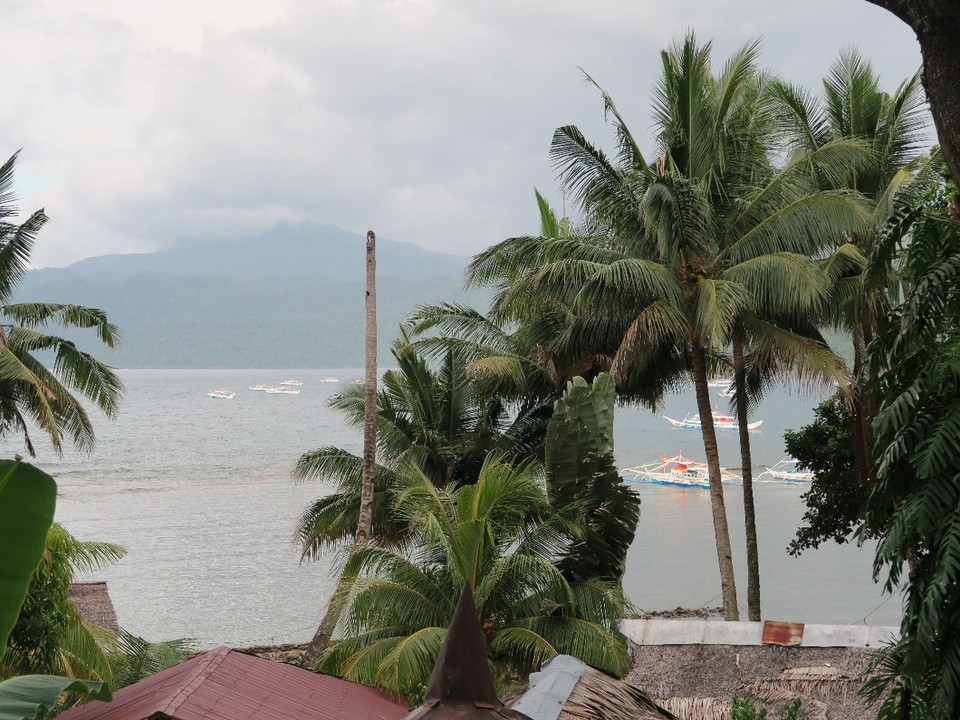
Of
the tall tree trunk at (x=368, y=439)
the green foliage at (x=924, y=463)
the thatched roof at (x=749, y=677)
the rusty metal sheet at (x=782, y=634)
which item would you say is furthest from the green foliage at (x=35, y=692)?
the tall tree trunk at (x=368, y=439)

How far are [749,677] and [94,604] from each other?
11.9 m

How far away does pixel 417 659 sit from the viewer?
1154 cm

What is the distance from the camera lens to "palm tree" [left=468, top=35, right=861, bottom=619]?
17.6m

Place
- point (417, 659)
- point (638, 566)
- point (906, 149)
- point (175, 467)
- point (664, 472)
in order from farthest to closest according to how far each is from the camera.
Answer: point (175, 467), point (664, 472), point (638, 566), point (906, 149), point (417, 659)

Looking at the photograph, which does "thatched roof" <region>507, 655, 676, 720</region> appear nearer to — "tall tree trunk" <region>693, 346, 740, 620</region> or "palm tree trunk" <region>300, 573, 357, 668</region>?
"palm tree trunk" <region>300, 573, 357, 668</region>

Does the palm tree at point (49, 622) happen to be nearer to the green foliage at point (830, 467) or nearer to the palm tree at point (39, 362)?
the palm tree at point (39, 362)

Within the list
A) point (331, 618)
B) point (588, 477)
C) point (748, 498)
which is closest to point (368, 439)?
point (331, 618)

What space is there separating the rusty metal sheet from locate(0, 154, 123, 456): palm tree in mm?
12150

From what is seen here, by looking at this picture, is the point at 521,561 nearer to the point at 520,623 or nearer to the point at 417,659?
the point at 520,623

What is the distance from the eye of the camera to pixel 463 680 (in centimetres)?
277

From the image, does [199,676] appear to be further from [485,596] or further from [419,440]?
[419,440]

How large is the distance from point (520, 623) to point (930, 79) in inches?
373

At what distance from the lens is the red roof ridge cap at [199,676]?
345 inches

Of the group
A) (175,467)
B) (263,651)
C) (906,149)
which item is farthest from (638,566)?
(175,467)
